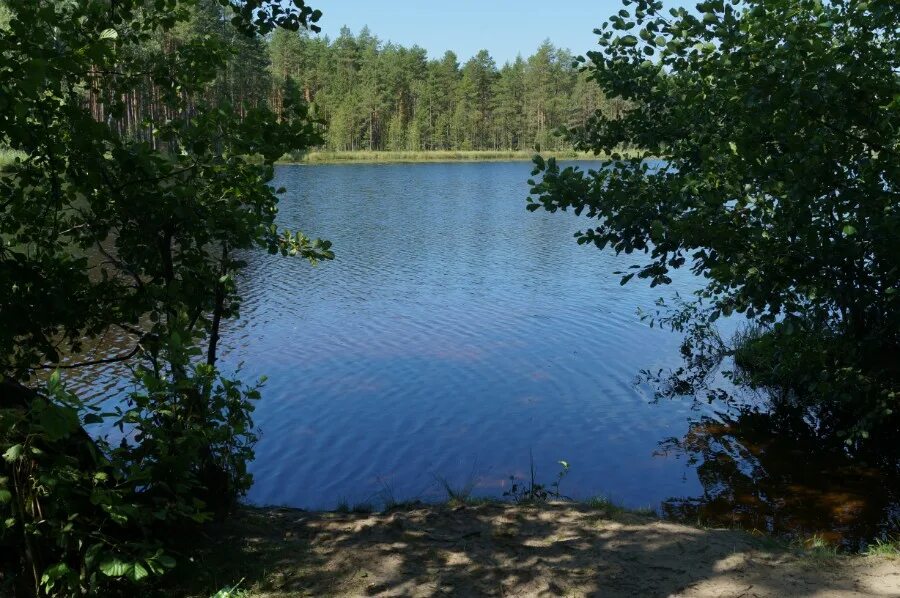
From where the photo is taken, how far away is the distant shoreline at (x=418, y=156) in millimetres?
93938

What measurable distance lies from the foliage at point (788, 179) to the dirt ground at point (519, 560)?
8.08 ft

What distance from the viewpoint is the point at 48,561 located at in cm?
466

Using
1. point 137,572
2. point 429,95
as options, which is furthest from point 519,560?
point 429,95

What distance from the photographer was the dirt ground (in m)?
5.13

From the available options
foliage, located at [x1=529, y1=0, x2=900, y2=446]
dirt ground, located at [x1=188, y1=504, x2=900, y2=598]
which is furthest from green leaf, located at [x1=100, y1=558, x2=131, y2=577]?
foliage, located at [x1=529, y1=0, x2=900, y2=446]

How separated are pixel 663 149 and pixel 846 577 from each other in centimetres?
612

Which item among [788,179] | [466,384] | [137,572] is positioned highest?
[788,179]

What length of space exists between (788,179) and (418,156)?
98.7m

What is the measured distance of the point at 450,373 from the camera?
15.3 meters

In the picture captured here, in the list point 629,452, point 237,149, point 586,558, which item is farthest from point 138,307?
point 629,452

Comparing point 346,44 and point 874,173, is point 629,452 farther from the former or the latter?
point 346,44

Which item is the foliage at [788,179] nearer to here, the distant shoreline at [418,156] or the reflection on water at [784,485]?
the reflection on water at [784,485]

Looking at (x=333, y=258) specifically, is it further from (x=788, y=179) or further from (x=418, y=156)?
(x=418, y=156)

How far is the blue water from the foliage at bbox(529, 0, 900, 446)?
11.5ft
